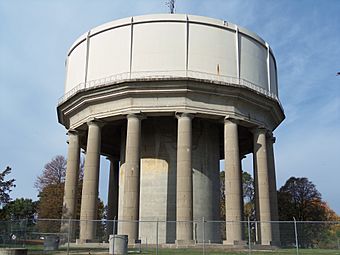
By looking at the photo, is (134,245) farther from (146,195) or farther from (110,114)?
(110,114)

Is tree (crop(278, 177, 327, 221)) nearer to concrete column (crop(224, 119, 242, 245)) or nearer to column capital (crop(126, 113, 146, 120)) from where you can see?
concrete column (crop(224, 119, 242, 245))

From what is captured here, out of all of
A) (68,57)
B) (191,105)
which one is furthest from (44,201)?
(191,105)

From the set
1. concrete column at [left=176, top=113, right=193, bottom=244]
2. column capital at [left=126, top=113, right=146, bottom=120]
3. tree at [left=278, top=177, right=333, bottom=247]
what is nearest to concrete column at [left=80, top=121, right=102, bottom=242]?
column capital at [left=126, top=113, right=146, bottom=120]

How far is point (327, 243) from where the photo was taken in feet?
137

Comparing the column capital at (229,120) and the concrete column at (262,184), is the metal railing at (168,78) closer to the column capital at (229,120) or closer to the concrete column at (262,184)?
the column capital at (229,120)

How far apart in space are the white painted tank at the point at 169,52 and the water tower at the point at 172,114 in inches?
3.5

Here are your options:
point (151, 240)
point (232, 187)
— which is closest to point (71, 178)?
point (151, 240)

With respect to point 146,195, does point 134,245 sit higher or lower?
lower

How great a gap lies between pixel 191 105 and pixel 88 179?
10.2m

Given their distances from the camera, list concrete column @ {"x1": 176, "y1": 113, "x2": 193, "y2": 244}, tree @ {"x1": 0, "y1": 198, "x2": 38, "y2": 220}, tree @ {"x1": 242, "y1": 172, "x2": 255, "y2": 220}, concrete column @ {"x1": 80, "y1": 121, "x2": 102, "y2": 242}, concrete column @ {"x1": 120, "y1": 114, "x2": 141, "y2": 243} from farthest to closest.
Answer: tree @ {"x1": 0, "y1": 198, "x2": 38, "y2": 220} < tree @ {"x1": 242, "y1": 172, "x2": 255, "y2": 220} < concrete column @ {"x1": 80, "y1": 121, "x2": 102, "y2": 242} < concrete column @ {"x1": 120, "y1": 114, "x2": 141, "y2": 243} < concrete column @ {"x1": 176, "y1": 113, "x2": 193, "y2": 244}

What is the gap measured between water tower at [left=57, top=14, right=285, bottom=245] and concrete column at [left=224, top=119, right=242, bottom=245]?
0.26 ft

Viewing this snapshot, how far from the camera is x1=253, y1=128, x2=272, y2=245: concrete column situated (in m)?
33.3

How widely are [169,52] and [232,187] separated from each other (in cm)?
1203

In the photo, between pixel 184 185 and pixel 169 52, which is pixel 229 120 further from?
pixel 169 52
